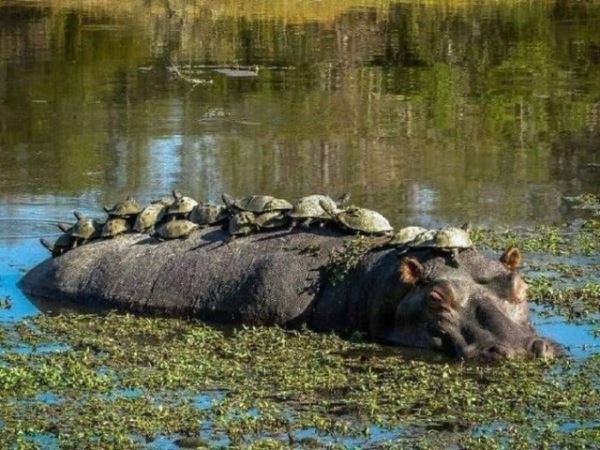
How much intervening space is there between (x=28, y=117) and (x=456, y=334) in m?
12.2

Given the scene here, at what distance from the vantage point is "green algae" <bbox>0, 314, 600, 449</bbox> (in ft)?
28.6

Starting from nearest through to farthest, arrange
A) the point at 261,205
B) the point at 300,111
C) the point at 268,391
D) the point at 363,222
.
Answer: the point at 268,391, the point at 363,222, the point at 261,205, the point at 300,111

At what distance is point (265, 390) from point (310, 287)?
2.27 m

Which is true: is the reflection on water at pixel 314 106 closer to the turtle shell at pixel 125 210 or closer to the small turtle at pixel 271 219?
the small turtle at pixel 271 219

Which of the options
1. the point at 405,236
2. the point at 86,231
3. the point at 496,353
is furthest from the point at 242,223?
the point at 496,353

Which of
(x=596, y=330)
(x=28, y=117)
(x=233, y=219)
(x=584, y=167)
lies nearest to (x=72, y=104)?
(x=28, y=117)

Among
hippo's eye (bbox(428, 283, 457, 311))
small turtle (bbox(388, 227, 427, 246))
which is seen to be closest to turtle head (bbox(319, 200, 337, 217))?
small turtle (bbox(388, 227, 427, 246))

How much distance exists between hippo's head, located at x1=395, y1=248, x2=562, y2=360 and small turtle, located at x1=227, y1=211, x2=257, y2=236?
1.61 m

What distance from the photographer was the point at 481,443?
838 centimetres

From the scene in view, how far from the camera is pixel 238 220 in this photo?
40.4 feet

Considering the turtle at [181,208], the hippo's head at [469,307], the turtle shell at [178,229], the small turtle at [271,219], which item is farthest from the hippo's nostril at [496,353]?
the turtle at [181,208]

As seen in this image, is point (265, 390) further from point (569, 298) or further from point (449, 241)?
point (569, 298)

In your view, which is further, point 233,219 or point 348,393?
point 233,219

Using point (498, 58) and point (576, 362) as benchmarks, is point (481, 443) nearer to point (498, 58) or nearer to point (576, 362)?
point (576, 362)
